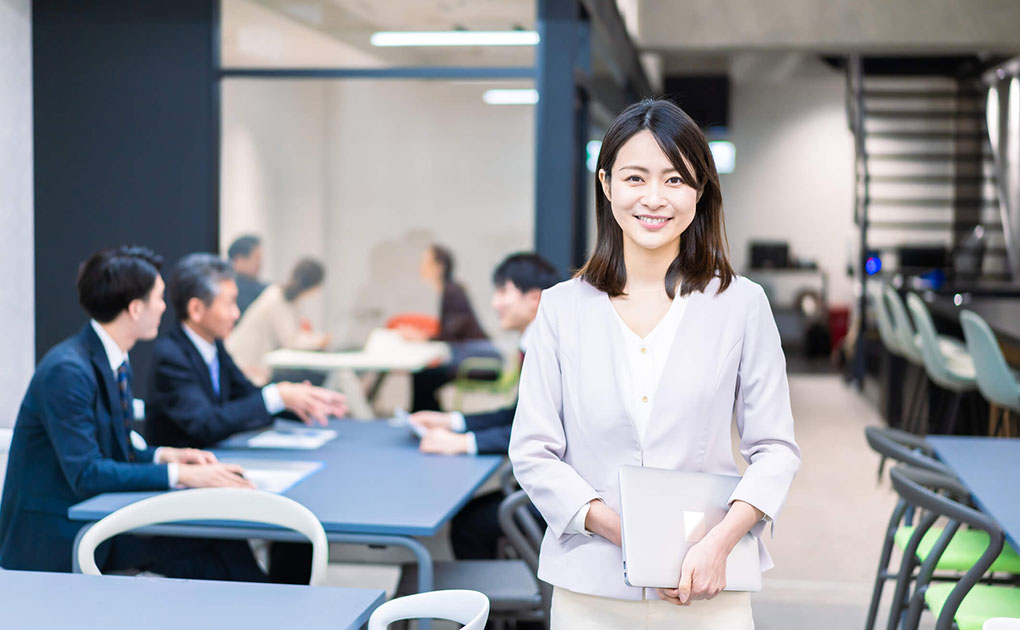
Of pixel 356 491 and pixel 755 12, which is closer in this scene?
pixel 356 491

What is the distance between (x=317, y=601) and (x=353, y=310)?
3.42m

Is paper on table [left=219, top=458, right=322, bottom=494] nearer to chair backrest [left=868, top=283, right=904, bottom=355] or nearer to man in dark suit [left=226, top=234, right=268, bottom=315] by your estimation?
man in dark suit [left=226, top=234, right=268, bottom=315]

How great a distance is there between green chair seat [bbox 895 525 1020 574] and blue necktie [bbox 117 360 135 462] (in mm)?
2201

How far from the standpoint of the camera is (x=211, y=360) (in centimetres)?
358

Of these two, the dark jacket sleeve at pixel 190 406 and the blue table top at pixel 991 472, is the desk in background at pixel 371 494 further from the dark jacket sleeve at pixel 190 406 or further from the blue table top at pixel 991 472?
the blue table top at pixel 991 472

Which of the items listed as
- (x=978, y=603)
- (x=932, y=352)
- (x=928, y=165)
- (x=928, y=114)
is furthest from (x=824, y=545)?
(x=928, y=165)

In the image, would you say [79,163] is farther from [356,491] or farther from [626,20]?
[626,20]

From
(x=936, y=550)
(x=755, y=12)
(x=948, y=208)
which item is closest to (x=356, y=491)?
(x=936, y=550)

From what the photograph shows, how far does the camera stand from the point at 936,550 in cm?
271

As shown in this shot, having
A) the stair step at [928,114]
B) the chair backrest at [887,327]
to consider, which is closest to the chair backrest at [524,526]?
the chair backrest at [887,327]

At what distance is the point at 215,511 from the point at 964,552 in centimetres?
207

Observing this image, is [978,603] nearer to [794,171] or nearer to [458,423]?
[458,423]

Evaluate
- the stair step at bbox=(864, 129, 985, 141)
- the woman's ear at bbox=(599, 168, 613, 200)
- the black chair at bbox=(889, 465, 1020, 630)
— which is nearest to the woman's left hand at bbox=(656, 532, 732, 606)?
the woman's ear at bbox=(599, 168, 613, 200)

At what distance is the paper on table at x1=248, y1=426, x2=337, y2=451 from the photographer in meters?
3.53
